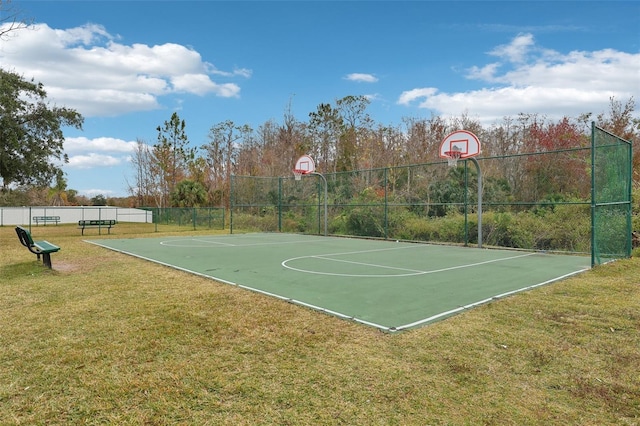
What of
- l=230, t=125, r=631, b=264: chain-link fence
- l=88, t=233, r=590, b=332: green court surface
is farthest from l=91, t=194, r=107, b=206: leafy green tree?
l=88, t=233, r=590, b=332: green court surface

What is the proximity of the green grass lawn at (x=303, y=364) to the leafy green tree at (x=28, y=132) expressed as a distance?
50.2ft

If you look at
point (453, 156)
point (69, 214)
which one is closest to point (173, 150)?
point (69, 214)

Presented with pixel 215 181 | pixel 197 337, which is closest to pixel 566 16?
pixel 197 337

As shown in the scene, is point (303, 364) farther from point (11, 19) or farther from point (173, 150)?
point (173, 150)

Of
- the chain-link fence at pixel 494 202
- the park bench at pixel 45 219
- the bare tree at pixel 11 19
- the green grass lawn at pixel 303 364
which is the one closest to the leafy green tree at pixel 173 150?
the park bench at pixel 45 219

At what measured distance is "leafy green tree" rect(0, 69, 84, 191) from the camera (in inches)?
659

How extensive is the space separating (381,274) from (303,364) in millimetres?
3923

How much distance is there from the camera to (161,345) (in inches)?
135

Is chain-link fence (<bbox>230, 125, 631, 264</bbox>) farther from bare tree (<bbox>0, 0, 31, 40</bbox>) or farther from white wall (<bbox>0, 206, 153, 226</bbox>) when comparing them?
white wall (<bbox>0, 206, 153, 226</bbox>)

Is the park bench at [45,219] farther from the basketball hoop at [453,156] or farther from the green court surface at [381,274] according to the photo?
the basketball hoop at [453,156]

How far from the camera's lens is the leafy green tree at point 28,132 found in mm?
16734

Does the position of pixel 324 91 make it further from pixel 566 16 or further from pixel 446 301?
pixel 446 301

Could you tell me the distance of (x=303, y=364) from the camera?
120 inches

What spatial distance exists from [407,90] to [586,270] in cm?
1512
